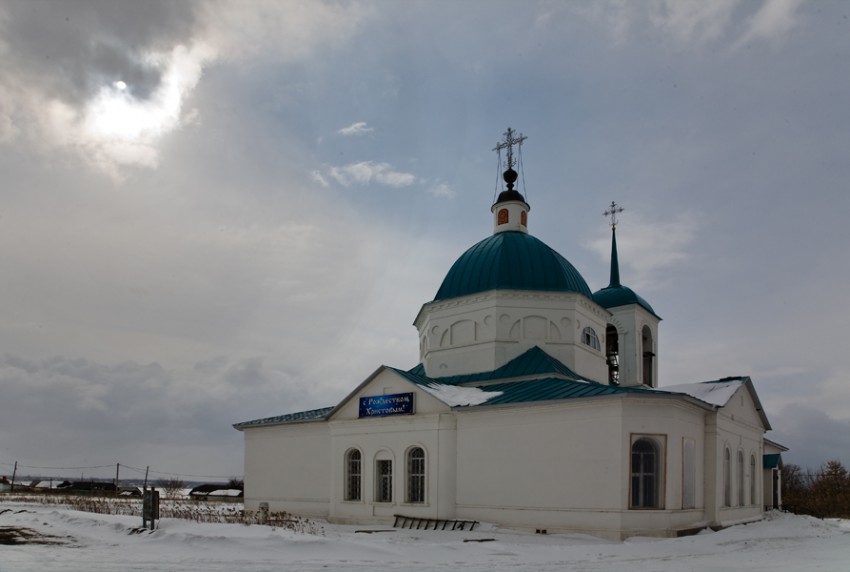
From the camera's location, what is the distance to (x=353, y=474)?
85.3ft

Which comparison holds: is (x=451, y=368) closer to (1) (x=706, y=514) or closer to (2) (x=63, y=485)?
(1) (x=706, y=514)

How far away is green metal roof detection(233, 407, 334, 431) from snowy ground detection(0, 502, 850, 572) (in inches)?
374

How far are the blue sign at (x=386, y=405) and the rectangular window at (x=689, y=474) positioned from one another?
29.2 feet

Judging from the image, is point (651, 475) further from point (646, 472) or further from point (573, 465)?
point (573, 465)

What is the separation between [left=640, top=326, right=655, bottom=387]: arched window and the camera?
113ft

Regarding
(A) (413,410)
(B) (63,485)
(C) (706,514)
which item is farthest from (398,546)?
(B) (63,485)

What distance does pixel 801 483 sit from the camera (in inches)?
2650

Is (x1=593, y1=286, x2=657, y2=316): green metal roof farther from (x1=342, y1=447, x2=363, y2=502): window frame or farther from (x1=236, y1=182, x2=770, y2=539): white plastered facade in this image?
(x1=342, y1=447, x2=363, y2=502): window frame

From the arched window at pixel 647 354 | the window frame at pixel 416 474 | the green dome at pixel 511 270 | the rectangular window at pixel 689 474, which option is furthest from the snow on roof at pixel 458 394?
the arched window at pixel 647 354

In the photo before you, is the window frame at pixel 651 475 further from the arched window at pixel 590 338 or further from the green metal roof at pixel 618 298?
the green metal roof at pixel 618 298

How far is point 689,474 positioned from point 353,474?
11.6 meters

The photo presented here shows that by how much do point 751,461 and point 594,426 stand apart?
11234 millimetres

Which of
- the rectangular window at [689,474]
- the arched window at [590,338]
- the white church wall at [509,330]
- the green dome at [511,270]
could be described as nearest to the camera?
the rectangular window at [689,474]

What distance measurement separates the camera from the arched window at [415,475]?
24.1 meters
